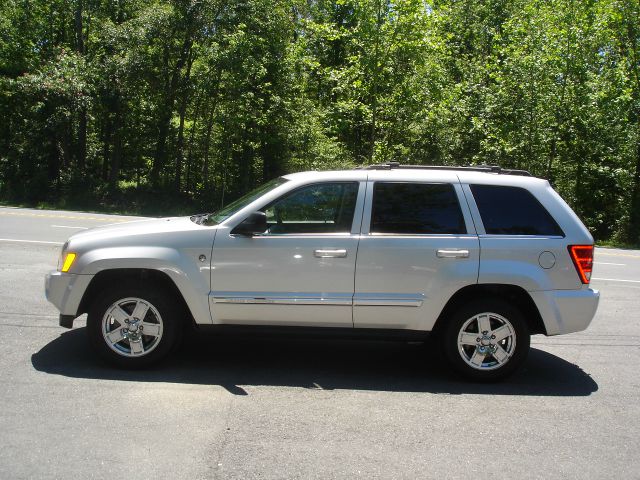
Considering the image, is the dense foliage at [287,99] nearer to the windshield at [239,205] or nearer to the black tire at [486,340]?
the windshield at [239,205]

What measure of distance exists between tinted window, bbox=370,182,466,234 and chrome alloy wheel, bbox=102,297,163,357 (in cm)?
212

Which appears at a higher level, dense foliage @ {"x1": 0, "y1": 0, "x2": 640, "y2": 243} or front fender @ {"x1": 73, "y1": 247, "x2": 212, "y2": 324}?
dense foliage @ {"x1": 0, "y1": 0, "x2": 640, "y2": 243}

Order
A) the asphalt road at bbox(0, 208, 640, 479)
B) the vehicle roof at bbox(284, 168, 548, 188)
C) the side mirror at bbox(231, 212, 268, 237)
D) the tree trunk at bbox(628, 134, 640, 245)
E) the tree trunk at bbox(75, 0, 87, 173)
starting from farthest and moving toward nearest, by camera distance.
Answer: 1. the tree trunk at bbox(75, 0, 87, 173)
2. the tree trunk at bbox(628, 134, 640, 245)
3. the vehicle roof at bbox(284, 168, 548, 188)
4. the side mirror at bbox(231, 212, 268, 237)
5. the asphalt road at bbox(0, 208, 640, 479)

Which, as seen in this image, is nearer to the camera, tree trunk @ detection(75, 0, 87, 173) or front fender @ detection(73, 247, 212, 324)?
front fender @ detection(73, 247, 212, 324)

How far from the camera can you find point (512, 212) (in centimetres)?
577

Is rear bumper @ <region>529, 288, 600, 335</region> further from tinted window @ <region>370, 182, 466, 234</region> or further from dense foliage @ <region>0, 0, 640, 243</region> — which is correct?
dense foliage @ <region>0, 0, 640, 243</region>

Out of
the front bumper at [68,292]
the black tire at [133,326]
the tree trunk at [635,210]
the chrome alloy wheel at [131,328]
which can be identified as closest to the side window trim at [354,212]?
the black tire at [133,326]

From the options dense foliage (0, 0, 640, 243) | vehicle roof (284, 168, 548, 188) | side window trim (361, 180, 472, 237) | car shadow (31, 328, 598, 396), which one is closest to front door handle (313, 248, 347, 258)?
side window trim (361, 180, 472, 237)

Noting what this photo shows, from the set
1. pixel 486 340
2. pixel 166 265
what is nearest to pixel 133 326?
pixel 166 265

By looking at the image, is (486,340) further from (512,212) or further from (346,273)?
(346,273)

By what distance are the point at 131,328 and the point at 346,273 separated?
6.39ft

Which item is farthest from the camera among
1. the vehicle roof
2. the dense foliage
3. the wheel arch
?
the dense foliage

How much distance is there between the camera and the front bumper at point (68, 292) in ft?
18.0

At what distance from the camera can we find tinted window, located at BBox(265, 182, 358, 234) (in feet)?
18.6
